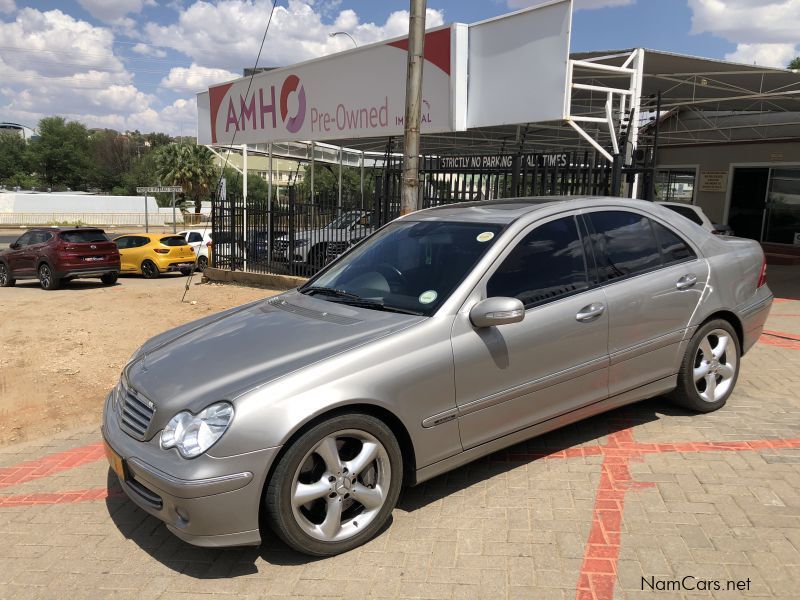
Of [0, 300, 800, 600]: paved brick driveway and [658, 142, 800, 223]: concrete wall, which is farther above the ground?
[658, 142, 800, 223]: concrete wall

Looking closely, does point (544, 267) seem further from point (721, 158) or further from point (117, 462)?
point (721, 158)

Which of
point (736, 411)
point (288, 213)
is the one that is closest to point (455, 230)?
point (736, 411)

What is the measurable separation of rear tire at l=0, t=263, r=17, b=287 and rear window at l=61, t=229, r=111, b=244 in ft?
8.17

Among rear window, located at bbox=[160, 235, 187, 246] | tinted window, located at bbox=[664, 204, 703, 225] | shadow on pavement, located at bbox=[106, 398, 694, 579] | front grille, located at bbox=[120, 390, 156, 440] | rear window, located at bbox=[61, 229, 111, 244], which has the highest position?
tinted window, located at bbox=[664, 204, 703, 225]

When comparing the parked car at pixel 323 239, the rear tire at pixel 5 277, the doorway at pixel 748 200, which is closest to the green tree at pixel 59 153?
the rear tire at pixel 5 277

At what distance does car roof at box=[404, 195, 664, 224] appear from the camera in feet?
13.0

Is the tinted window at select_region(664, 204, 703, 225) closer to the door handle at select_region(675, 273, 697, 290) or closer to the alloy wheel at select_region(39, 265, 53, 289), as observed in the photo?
the door handle at select_region(675, 273, 697, 290)

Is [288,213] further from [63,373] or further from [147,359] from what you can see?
[147,359]

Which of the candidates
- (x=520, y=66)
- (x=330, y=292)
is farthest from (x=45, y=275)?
(x=330, y=292)

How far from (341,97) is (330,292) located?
8785mm

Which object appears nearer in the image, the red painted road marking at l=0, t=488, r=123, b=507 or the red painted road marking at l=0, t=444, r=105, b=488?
the red painted road marking at l=0, t=488, r=123, b=507

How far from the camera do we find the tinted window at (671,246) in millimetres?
4352

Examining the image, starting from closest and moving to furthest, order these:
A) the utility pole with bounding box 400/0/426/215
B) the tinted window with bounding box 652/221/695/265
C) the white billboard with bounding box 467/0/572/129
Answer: the tinted window with bounding box 652/221/695/265
the utility pole with bounding box 400/0/426/215
the white billboard with bounding box 467/0/572/129

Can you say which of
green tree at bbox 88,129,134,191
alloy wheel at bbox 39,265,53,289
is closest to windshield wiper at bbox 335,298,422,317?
alloy wheel at bbox 39,265,53,289
